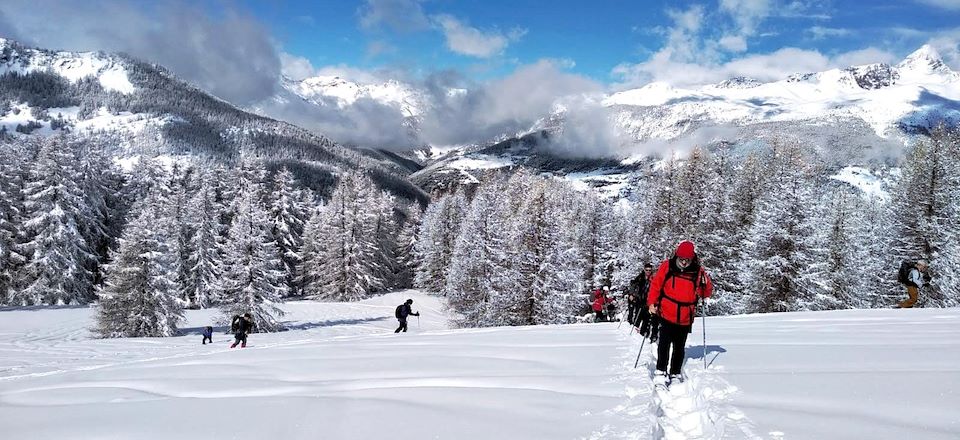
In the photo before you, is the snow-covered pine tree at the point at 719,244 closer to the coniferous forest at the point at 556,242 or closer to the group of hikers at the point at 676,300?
the coniferous forest at the point at 556,242

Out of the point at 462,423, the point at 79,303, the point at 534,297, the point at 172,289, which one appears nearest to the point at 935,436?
the point at 462,423

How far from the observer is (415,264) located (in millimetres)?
70438

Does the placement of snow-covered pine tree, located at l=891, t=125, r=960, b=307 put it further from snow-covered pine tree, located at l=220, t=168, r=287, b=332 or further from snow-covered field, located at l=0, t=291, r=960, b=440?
snow-covered pine tree, located at l=220, t=168, r=287, b=332

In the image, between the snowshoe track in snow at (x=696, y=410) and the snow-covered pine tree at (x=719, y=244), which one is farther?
the snow-covered pine tree at (x=719, y=244)

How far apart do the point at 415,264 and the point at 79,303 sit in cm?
3994

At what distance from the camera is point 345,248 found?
48.7 meters

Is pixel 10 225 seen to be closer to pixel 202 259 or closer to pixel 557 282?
pixel 202 259

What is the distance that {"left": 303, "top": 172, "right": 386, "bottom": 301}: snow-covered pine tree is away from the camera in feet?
160

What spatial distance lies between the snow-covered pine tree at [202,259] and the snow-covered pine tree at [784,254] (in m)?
36.1

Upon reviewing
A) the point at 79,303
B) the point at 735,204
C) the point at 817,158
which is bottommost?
the point at 79,303

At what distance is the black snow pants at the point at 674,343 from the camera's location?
269 inches

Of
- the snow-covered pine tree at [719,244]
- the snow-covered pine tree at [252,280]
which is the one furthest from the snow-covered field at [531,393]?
the snow-covered pine tree at [252,280]

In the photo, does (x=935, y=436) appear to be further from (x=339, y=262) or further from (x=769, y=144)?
(x=339, y=262)

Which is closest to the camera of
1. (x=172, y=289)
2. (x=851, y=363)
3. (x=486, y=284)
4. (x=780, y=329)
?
(x=851, y=363)
